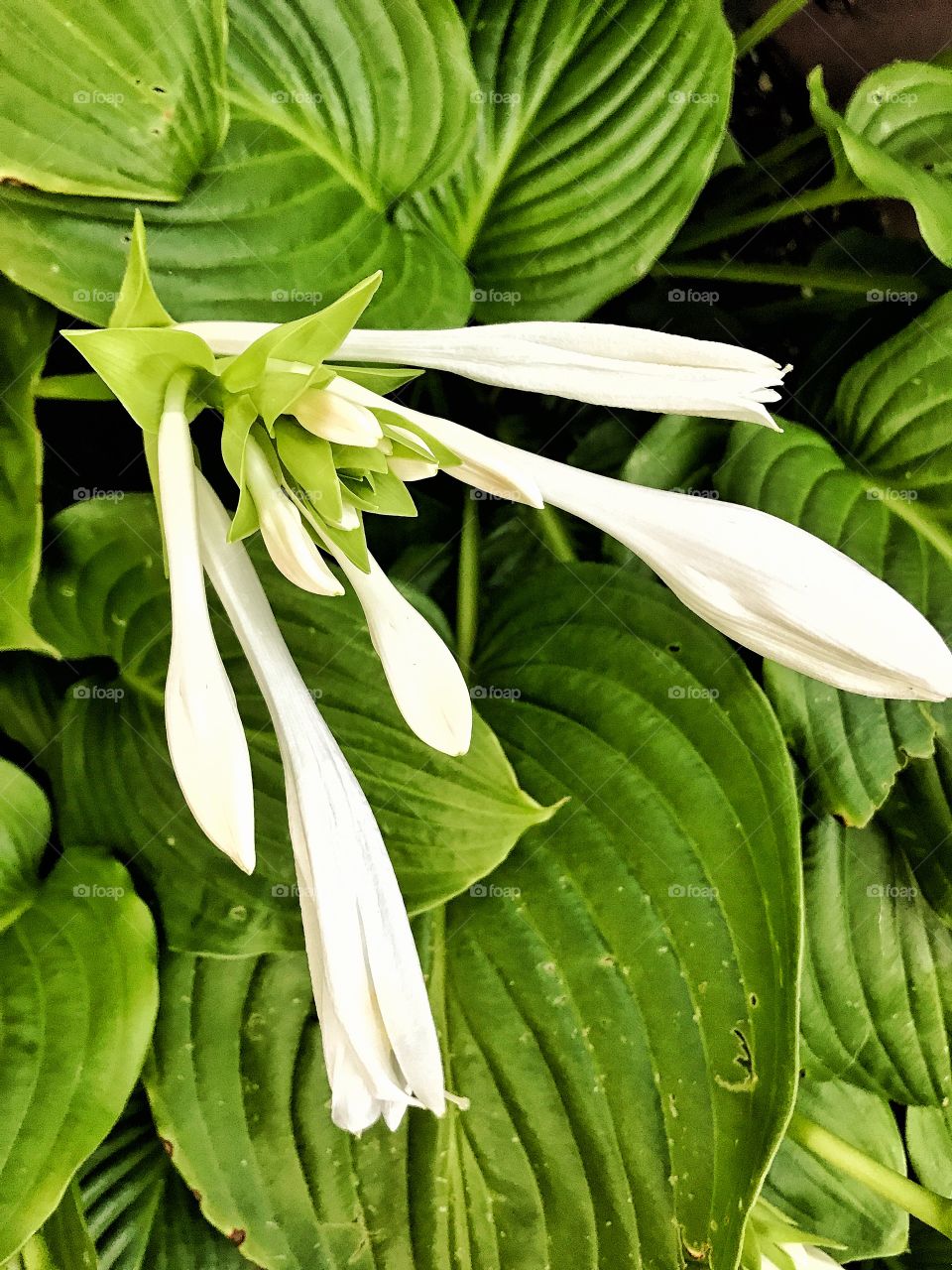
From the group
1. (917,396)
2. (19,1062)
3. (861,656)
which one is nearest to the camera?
(861,656)

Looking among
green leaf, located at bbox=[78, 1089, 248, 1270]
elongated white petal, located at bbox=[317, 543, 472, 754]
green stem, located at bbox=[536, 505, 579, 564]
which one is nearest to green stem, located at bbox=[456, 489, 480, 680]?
green stem, located at bbox=[536, 505, 579, 564]

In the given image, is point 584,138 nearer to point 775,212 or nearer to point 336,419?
point 775,212

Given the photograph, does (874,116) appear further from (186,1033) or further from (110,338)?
(186,1033)

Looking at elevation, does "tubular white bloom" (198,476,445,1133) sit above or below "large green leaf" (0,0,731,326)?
below

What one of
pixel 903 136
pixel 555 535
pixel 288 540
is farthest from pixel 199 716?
pixel 903 136

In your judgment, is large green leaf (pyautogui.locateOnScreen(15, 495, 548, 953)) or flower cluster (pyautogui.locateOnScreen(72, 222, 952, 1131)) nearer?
flower cluster (pyautogui.locateOnScreen(72, 222, 952, 1131))

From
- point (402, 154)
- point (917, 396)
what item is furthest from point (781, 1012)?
point (402, 154)

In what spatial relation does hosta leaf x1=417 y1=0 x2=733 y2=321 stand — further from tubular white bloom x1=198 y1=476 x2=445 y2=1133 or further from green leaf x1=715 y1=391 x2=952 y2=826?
tubular white bloom x1=198 y1=476 x2=445 y2=1133
